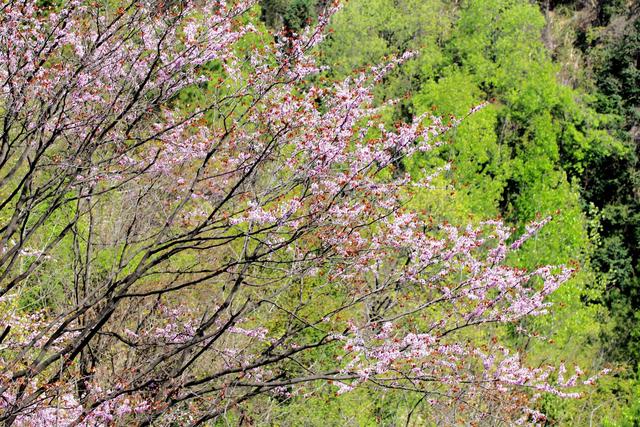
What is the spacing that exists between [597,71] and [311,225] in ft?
128

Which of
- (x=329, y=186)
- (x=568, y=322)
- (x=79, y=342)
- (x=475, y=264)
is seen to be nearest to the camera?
(x=79, y=342)

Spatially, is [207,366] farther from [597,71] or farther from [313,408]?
[597,71]

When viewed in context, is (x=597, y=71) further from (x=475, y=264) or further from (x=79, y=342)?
(x=79, y=342)

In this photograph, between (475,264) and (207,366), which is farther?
(207,366)

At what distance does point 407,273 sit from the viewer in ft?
20.8

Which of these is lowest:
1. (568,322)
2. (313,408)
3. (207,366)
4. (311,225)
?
(568,322)

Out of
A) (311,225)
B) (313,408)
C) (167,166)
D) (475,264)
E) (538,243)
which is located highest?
(167,166)

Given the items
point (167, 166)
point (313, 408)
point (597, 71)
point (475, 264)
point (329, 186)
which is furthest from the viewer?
point (597, 71)

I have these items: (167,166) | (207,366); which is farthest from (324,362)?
A: (167,166)

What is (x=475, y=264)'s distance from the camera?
7004mm

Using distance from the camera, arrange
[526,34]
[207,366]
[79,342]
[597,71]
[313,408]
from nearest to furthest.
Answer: [79,342] < [207,366] < [313,408] < [526,34] < [597,71]

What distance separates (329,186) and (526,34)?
3114cm

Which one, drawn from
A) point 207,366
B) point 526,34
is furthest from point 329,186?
point 526,34

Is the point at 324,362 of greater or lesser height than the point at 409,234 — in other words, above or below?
below
